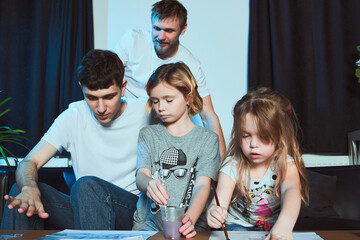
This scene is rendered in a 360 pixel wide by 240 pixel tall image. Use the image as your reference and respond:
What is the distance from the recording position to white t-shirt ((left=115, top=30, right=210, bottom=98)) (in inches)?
103

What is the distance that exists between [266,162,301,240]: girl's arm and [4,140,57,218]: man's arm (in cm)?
79

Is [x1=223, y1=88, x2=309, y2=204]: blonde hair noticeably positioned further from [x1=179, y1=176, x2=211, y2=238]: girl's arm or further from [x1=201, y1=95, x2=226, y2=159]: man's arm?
[x1=201, y1=95, x2=226, y2=159]: man's arm

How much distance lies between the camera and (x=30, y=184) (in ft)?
5.40

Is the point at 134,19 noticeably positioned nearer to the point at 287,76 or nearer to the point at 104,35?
the point at 104,35

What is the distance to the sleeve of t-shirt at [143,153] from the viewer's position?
5.58 ft

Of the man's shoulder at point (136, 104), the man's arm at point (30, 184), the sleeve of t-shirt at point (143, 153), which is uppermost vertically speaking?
the man's shoulder at point (136, 104)

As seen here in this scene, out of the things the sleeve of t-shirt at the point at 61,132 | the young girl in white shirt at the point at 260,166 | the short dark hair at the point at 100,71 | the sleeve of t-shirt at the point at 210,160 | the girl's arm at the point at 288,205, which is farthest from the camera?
the sleeve of t-shirt at the point at 61,132

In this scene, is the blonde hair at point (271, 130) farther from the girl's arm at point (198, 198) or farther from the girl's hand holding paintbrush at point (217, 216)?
the girl's hand holding paintbrush at point (217, 216)

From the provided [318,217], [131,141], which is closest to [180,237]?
[131,141]

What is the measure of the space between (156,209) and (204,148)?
0.33 m

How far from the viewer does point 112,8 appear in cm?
383

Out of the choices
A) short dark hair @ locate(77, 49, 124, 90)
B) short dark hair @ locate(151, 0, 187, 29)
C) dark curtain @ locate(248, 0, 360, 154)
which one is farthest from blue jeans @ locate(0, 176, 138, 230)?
dark curtain @ locate(248, 0, 360, 154)

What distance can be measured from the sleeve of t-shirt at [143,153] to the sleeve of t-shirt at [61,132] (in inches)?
17.0

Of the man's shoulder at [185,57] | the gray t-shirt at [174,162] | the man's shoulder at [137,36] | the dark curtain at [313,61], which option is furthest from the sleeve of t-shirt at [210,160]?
the dark curtain at [313,61]
